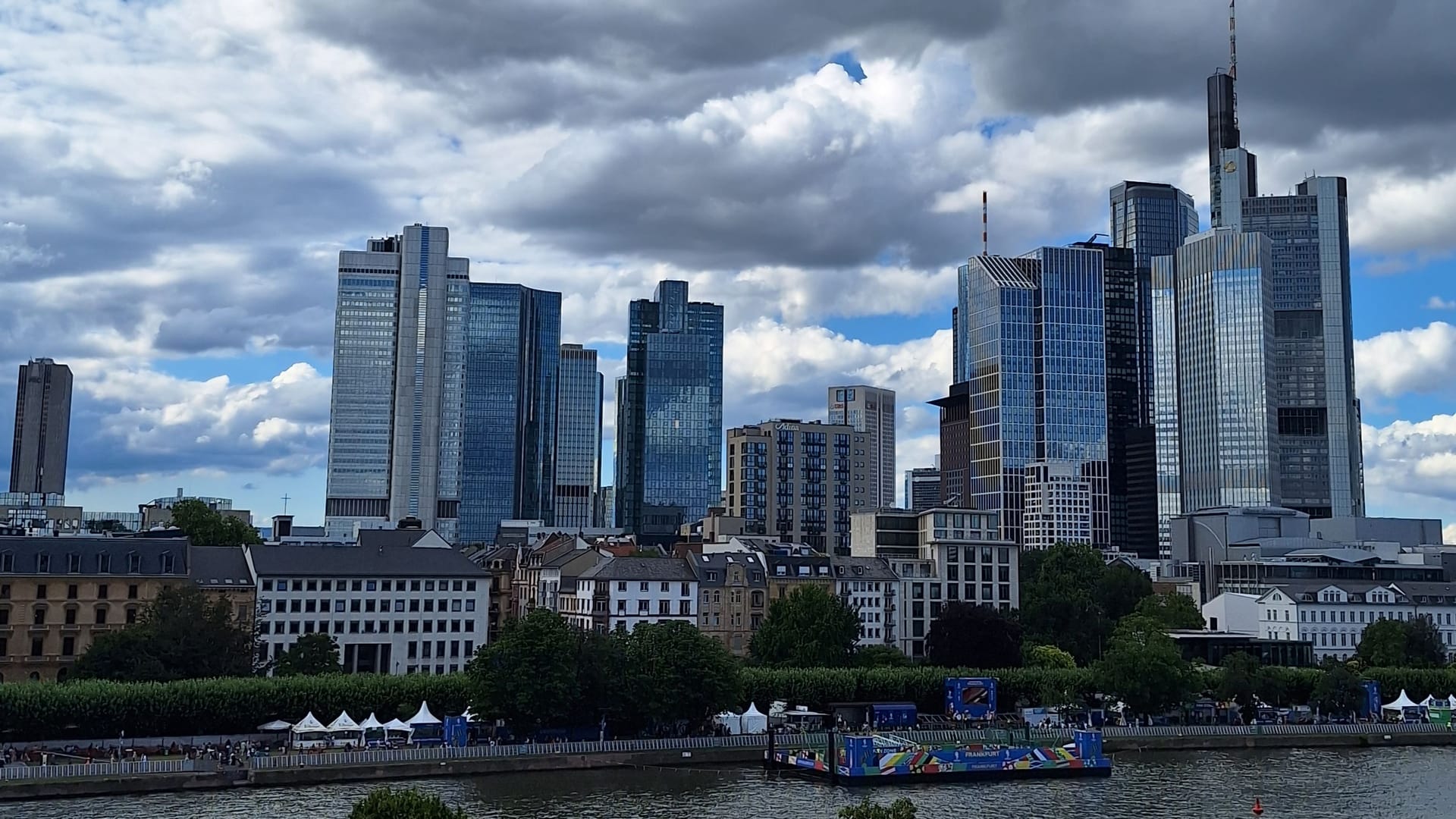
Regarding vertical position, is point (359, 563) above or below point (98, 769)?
above

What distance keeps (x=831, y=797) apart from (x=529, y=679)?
26071mm

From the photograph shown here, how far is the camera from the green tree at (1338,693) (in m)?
135

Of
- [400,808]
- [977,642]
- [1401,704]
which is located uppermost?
[977,642]

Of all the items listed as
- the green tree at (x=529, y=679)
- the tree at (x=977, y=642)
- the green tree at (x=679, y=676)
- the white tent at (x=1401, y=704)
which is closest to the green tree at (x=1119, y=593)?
the tree at (x=977, y=642)

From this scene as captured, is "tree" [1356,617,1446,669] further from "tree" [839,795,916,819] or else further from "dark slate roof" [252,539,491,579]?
"tree" [839,795,916,819]

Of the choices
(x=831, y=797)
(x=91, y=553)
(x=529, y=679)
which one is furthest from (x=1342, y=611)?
(x=91, y=553)

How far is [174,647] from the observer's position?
115438mm

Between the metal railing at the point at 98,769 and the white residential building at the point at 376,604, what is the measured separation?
4856 centimetres

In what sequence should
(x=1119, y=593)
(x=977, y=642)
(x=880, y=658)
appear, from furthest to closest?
(x=1119, y=593) < (x=977, y=642) < (x=880, y=658)

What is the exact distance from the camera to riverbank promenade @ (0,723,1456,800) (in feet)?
→ 292

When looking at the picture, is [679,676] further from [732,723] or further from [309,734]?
[309,734]

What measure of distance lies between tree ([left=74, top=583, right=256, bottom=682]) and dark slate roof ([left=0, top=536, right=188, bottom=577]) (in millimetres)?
13177

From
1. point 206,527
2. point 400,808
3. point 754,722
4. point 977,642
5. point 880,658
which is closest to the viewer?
point 400,808

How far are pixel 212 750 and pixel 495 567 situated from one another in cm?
8945
